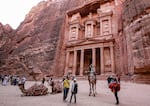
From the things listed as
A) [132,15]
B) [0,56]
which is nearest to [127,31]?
[132,15]

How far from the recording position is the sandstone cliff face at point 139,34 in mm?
13234

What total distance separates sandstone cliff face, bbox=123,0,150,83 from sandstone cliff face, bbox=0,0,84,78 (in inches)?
493

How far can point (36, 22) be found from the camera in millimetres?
31156

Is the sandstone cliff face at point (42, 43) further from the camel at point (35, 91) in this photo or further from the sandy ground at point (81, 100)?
the sandy ground at point (81, 100)

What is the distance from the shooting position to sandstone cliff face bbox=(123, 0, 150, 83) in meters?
13.2

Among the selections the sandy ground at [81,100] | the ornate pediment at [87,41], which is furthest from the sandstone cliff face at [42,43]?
the sandy ground at [81,100]

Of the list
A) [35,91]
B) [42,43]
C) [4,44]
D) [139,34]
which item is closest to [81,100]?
[35,91]

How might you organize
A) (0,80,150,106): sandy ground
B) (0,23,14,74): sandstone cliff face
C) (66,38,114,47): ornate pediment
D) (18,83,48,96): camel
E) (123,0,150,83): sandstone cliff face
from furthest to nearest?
(0,23,14,74): sandstone cliff face
(66,38,114,47): ornate pediment
(123,0,150,83): sandstone cliff face
(18,83,48,96): camel
(0,80,150,106): sandy ground

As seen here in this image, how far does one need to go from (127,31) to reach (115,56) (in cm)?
497

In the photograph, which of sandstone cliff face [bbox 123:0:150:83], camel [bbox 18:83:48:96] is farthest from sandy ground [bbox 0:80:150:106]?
sandstone cliff face [bbox 123:0:150:83]

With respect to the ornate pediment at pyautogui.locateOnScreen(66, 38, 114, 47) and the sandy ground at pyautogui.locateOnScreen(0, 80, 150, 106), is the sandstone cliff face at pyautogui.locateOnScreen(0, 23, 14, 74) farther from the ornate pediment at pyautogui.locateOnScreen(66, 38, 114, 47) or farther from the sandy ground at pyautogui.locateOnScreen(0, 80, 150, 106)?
the sandy ground at pyautogui.locateOnScreen(0, 80, 150, 106)

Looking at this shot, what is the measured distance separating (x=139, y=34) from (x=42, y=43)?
1748 cm

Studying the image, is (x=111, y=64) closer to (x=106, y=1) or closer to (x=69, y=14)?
(x=106, y=1)

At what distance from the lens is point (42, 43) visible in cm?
2591
